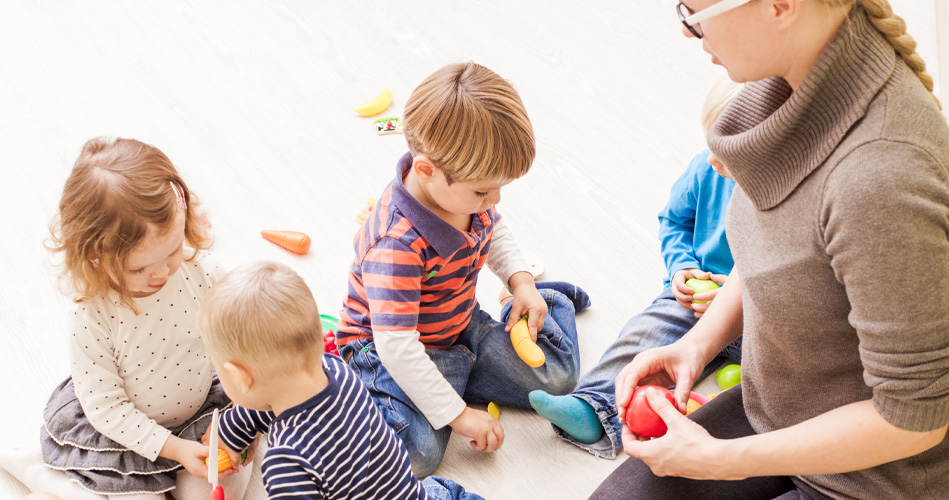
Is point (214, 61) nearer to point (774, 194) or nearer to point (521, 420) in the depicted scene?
point (521, 420)

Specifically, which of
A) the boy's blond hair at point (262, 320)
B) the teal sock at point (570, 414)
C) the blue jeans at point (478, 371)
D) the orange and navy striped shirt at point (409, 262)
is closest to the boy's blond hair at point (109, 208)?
the boy's blond hair at point (262, 320)

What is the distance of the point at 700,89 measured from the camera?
205 cm

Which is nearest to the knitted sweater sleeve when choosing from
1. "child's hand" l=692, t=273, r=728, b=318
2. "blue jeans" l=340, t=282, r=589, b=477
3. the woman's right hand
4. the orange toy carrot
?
the woman's right hand

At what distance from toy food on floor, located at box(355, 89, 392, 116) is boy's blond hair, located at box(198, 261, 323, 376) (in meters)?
1.07

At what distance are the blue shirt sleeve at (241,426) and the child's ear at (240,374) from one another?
17 centimetres

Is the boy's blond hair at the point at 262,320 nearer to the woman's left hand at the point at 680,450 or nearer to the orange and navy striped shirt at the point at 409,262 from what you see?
the orange and navy striped shirt at the point at 409,262

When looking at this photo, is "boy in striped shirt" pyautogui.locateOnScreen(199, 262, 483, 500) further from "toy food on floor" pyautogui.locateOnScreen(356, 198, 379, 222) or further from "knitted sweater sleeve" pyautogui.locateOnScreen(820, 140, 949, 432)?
A: "toy food on floor" pyautogui.locateOnScreen(356, 198, 379, 222)

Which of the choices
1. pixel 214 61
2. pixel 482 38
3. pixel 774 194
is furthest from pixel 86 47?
pixel 774 194

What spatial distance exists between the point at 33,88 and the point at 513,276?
140 centimetres

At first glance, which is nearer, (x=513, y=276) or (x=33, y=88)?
→ (x=513, y=276)

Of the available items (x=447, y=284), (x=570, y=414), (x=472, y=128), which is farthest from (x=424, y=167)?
(x=570, y=414)

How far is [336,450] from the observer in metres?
0.95

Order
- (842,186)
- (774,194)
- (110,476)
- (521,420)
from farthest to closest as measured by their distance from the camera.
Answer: (521,420) < (110,476) < (774,194) < (842,186)

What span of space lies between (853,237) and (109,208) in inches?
33.3
